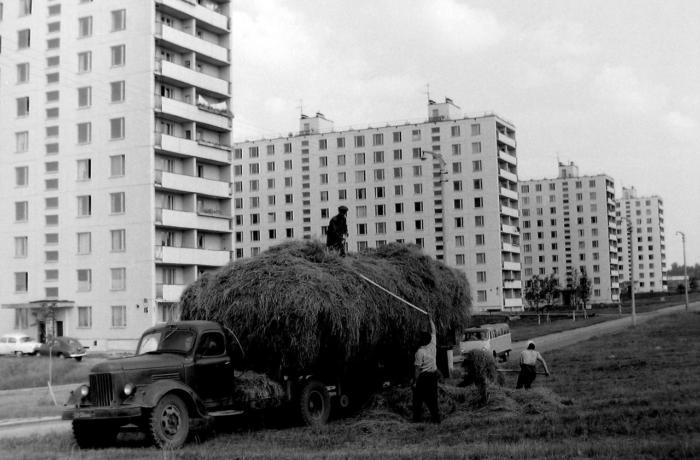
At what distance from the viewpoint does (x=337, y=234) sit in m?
18.0

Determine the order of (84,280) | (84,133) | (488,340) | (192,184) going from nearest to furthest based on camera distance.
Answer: (488,340) → (84,280) → (84,133) → (192,184)

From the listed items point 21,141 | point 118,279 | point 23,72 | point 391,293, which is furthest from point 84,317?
point 391,293

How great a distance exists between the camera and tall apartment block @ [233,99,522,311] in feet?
358

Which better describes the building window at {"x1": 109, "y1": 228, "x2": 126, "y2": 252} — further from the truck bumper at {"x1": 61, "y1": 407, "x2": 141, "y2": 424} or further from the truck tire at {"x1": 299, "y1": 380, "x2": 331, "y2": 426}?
the truck bumper at {"x1": 61, "y1": 407, "x2": 141, "y2": 424}

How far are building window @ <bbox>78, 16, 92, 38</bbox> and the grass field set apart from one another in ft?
182

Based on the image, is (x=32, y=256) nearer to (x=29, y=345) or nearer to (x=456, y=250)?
(x=29, y=345)

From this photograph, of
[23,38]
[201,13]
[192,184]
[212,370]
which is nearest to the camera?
[212,370]

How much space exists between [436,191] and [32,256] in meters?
60.5

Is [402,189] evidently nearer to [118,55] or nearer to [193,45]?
[193,45]

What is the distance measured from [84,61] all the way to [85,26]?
2867 mm

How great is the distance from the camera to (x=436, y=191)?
11244 centimetres

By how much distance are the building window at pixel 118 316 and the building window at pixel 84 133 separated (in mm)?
13581

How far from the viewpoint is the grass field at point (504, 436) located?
1158 centimetres

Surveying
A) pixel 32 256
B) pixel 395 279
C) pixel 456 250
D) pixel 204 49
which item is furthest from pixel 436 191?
pixel 395 279
